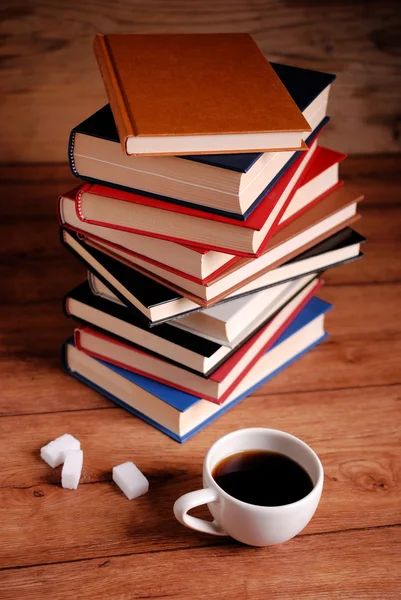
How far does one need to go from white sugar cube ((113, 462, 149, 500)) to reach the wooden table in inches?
0.4

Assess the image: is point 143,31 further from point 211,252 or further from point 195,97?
point 211,252

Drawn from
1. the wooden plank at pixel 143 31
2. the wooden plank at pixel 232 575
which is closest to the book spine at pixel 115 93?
the wooden plank at pixel 232 575

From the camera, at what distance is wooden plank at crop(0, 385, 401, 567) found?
0.83 metres

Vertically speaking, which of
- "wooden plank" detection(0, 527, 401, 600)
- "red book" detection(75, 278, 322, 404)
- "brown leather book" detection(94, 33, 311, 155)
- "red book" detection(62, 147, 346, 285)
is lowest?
"wooden plank" detection(0, 527, 401, 600)

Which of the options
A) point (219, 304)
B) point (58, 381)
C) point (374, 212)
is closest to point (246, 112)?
point (219, 304)

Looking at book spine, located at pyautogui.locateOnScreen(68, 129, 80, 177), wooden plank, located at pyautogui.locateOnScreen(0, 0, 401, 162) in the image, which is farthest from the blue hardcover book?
wooden plank, located at pyautogui.locateOnScreen(0, 0, 401, 162)

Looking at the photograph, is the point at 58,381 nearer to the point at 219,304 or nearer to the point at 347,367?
the point at 219,304

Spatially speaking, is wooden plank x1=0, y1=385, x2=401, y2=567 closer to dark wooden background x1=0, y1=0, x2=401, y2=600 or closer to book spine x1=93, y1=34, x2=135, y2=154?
dark wooden background x1=0, y1=0, x2=401, y2=600

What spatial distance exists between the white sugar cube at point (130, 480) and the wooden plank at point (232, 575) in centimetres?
9

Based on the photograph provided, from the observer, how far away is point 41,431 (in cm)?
98

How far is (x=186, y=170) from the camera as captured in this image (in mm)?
863

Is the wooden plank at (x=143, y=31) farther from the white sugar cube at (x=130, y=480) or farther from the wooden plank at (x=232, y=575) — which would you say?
the wooden plank at (x=232, y=575)

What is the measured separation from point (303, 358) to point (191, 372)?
24 centimetres

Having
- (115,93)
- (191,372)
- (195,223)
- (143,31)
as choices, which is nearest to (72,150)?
(115,93)
